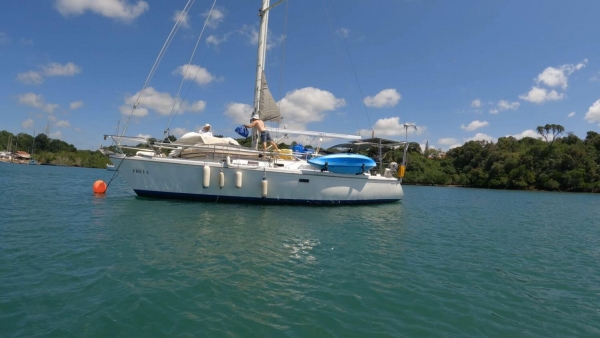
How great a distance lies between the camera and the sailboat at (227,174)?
13.7 meters

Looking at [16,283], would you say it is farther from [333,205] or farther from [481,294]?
[333,205]

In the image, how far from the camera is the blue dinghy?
14.8 meters

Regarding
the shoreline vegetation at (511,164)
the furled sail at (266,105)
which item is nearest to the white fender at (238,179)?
the furled sail at (266,105)

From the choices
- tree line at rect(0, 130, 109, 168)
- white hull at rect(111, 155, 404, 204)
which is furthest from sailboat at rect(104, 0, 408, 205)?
tree line at rect(0, 130, 109, 168)

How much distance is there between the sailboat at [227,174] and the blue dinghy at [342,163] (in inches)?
2.0

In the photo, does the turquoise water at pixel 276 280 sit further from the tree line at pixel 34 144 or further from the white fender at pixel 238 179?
the tree line at pixel 34 144

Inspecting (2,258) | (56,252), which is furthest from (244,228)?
(2,258)

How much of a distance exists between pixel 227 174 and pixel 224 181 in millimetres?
326

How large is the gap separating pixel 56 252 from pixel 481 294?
301 inches

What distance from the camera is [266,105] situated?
16.6m

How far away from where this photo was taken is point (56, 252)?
20.1ft

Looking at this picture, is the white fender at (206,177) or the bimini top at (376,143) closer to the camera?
the white fender at (206,177)

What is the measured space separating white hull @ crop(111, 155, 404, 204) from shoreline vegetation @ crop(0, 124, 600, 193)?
37.5m

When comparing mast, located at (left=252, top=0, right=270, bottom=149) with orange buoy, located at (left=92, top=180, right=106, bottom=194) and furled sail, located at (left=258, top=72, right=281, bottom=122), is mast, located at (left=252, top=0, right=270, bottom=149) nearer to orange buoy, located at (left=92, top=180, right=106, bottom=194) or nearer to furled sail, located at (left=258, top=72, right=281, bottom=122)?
furled sail, located at (left=258, top=72, right=281, bottom=122)
